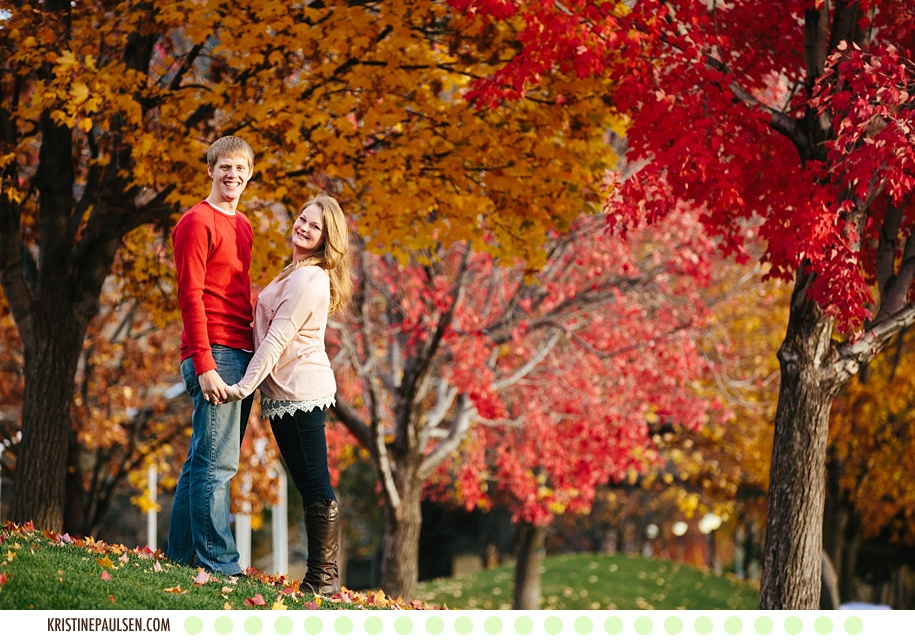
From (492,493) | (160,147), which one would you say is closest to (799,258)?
(160,147)

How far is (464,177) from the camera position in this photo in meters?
8.70

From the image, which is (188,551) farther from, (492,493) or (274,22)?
(492,493)

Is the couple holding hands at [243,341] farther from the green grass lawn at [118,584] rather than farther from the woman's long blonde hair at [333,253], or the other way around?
the green grass lawn at [118,584]

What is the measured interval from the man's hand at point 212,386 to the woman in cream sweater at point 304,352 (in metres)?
0.05
